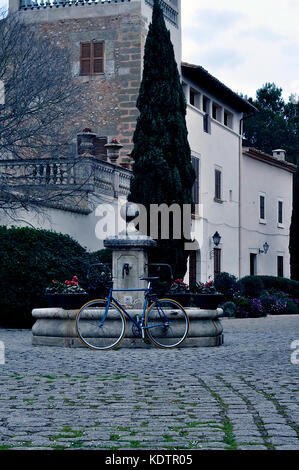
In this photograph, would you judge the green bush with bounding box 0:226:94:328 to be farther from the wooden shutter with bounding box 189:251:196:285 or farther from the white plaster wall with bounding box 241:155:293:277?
the white plaster wall with bounding box 241:155:293:277

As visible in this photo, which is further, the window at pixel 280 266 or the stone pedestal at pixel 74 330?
the window at pixel 280 266

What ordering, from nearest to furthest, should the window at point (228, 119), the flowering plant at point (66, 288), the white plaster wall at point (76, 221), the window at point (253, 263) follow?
1. the flowering plant at point (66, 288)
2. the white plaster wall at point (76, 221)
3. the window at point (228, 119)
4. the window at point (253, 263)

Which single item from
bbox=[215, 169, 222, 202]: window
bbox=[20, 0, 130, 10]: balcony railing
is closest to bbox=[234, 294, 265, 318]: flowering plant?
bbox=[215, 169, 222, 202]: window

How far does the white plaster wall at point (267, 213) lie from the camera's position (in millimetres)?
37250

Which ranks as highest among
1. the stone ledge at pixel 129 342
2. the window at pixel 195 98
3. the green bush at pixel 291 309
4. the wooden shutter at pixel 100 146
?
the window at pixel 195 98

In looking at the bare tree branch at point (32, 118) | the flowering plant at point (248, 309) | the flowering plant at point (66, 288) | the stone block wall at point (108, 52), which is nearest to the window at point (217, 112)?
the stone block wall at point (108, 52)

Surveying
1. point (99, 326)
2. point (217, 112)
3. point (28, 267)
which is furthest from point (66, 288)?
point (217, 112)

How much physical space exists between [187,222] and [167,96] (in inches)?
126

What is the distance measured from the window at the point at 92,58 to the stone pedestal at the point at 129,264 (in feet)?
48.9

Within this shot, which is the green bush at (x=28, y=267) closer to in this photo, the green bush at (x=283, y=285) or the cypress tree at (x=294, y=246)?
the green bush at (x=283, y=285)

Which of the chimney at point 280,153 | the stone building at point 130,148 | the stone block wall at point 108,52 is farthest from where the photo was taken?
the chimney at point 280,153

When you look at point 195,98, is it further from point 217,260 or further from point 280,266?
point 280,266

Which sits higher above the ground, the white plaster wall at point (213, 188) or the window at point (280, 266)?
the white plaster wall at point (213, 188)

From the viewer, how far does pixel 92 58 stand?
89.9 ft
